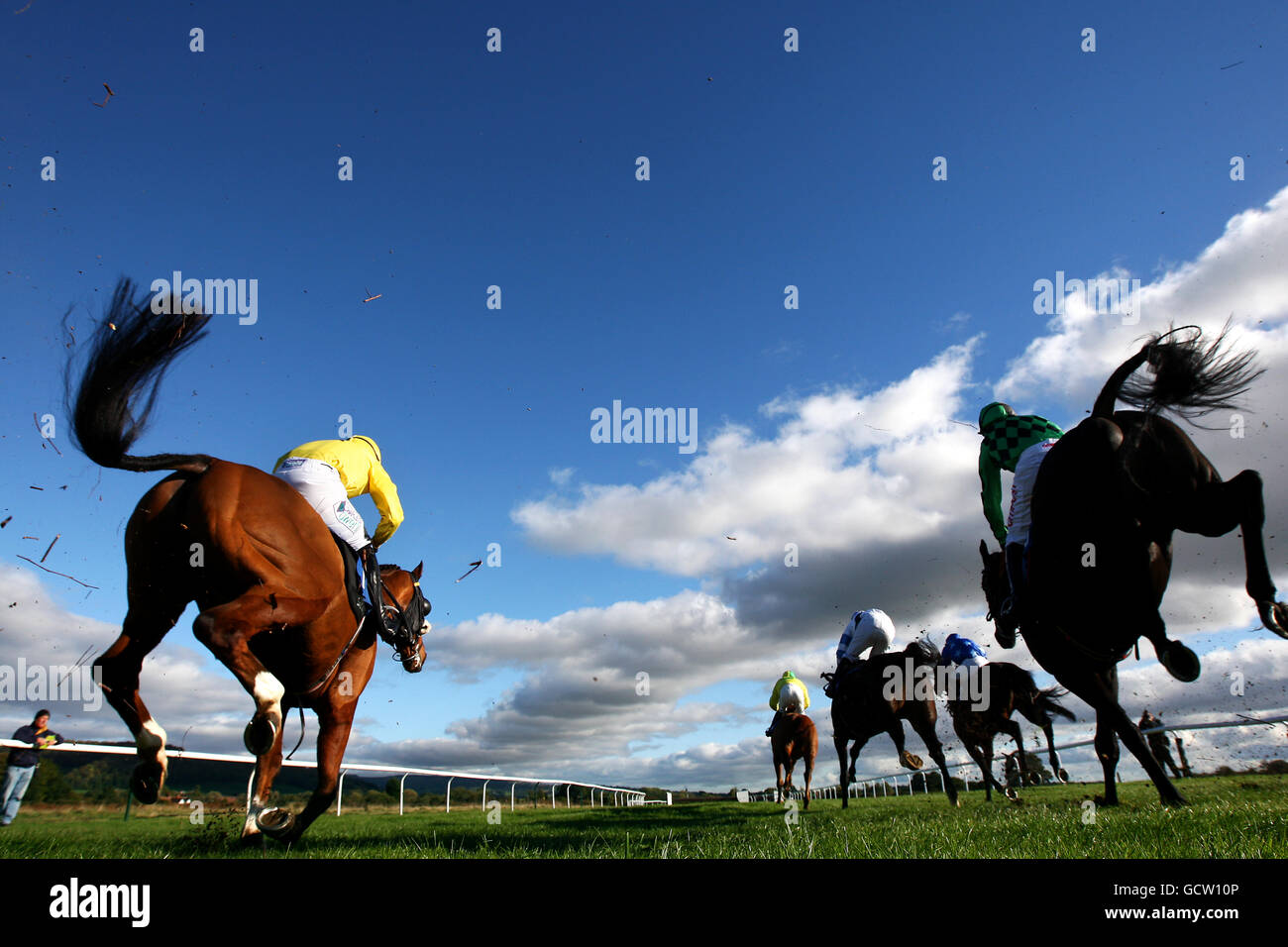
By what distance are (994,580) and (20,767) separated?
13.6 m

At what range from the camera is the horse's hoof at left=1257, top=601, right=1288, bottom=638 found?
373 centimetres

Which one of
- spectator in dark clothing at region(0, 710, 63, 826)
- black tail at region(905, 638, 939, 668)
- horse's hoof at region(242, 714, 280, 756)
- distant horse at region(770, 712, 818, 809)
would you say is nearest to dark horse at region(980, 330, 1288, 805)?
horse's hoof at region(242, 714, 280, 756)

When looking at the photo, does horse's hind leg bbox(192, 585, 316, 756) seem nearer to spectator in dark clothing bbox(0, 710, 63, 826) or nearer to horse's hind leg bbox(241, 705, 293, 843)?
horse's hind leg bbox(241, 705, 293, 843)

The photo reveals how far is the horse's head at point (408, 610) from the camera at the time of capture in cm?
632

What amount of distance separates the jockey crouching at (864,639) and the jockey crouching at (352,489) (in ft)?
27.4

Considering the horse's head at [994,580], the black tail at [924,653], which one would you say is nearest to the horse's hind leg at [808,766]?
the black tail at [924,653]

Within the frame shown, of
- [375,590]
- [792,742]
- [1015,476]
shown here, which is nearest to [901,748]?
[792,742]

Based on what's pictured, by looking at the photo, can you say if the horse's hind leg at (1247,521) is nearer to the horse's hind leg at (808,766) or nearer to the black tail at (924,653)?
the black tail at (924,653)

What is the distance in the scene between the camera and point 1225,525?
4.08 m

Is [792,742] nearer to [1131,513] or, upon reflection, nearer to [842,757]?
[842,757]

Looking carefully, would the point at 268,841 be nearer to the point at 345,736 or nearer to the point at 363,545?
the point at 345,736

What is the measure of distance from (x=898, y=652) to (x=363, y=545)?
9.25m

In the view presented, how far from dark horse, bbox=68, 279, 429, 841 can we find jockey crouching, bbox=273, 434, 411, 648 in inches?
11.0

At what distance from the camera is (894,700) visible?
37.3 feet
